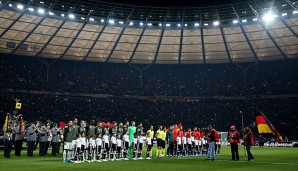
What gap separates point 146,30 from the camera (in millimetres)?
47250

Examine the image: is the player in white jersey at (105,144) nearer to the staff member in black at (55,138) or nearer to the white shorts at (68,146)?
the white shorts at (68,146)

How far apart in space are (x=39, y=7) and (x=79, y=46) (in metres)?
11.4

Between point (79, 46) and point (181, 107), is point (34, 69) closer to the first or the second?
point (79, 46)

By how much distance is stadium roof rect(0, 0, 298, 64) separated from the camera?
1625 inches

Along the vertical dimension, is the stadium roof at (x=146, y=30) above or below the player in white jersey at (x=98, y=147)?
above

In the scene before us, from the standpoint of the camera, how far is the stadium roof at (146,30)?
41.3 metres

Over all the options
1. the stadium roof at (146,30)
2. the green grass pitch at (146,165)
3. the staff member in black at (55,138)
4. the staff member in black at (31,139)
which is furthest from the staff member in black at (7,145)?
the stadium roof at (146,30)

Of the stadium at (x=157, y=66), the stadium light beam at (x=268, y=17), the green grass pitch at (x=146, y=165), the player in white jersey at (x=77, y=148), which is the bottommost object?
the green grass pitch at (x=146, y=165)

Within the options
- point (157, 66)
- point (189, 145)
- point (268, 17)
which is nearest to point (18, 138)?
point (189, 145)

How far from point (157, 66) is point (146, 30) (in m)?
16.5

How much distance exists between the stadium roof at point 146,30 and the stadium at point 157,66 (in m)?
0.14

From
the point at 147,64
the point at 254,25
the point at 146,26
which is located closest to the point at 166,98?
the point at 147,64

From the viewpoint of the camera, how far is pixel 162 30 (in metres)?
47.5

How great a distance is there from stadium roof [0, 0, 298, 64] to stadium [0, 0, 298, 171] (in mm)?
137
